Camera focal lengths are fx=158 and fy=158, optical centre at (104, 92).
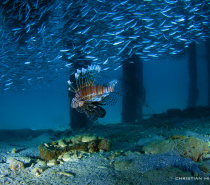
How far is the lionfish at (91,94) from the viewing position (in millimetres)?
3117

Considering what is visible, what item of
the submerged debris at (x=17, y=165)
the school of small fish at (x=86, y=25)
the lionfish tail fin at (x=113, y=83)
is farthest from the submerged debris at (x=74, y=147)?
the school of small fish at (x=86, y=25)

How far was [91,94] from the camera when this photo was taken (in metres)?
3.12

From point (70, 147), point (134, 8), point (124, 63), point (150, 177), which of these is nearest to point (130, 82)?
point (124, 63)

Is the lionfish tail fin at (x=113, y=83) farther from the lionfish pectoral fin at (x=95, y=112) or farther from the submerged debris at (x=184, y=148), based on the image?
the submerged debris at (x=184, y=148)

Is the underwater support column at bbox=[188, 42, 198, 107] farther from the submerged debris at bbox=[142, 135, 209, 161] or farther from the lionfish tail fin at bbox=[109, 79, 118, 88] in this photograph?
the lionfish tail fin at bbox=[109, 79, 118, 88]

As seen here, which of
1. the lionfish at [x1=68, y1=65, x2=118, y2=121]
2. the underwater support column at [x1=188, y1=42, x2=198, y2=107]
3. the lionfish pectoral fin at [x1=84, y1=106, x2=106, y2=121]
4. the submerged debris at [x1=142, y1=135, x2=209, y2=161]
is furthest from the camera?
the underwater support column at [x1=188, y1=42, x2=198, y2=107]

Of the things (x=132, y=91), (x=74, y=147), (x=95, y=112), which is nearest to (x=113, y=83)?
(x=95, y=112)

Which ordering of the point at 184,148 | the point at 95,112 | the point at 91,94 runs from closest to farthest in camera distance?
the point at 184,148, the point at 91,94, the point at 95,112

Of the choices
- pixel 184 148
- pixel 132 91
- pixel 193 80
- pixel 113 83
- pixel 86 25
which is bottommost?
pixel 184 148

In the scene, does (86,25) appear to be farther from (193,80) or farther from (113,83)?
(193,80)

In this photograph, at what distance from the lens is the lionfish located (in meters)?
3.12

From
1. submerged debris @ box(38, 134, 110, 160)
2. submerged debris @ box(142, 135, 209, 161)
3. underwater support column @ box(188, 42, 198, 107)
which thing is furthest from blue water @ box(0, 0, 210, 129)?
underwater support column @ box(188, 42, 198, 107)

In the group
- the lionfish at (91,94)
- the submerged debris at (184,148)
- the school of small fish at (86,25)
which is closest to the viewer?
the submerged debris at (184,148)

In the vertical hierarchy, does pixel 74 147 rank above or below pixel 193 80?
below
